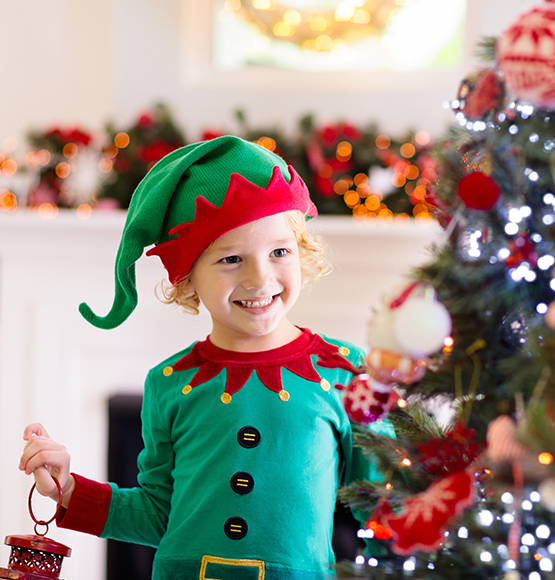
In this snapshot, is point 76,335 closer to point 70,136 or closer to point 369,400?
point 70,136

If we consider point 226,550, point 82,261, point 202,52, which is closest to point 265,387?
point 226,550

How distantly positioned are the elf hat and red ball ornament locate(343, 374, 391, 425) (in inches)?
12.0

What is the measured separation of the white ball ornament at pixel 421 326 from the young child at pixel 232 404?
33 centimetres

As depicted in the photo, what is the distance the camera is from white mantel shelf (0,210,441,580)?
5.92ft

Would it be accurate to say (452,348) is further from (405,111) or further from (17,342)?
(17,342)

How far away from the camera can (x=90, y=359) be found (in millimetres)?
1879

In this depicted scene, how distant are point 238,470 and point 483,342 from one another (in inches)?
17.2

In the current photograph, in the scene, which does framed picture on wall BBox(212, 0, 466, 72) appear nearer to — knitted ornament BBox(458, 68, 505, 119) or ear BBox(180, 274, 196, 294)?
ear BBox(180, 274, 196, 294)

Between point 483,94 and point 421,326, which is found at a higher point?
point 483,94

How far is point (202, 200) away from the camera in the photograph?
2.70 ft

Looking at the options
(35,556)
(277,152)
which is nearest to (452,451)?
(35,556)

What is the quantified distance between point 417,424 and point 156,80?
5.33ft

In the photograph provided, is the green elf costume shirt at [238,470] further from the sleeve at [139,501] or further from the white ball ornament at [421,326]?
the white ball ornament at [421,326]

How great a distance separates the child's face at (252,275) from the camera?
846 millimetres
